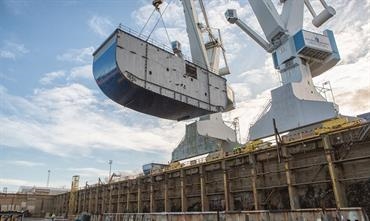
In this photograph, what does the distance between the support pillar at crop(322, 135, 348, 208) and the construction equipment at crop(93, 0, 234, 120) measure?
834cm

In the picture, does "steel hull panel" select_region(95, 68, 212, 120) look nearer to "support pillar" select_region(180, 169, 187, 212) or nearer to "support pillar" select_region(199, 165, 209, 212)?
"support pillar" select_region(199, 165, 209, 212)

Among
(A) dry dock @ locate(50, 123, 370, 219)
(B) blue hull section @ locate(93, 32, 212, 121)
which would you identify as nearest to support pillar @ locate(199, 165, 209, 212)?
(A) dry dock @ locate(50, 123, 370, 219)

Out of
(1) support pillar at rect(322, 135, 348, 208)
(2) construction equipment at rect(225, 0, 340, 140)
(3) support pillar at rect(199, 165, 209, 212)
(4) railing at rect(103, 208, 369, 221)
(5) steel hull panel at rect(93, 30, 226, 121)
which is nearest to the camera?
(4) railing at rect(103, 208, 369, 221)

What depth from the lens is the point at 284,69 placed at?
32000 millimetres

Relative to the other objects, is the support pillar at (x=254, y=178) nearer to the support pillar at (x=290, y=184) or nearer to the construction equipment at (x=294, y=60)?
the support pillar at (x=290, y=184)

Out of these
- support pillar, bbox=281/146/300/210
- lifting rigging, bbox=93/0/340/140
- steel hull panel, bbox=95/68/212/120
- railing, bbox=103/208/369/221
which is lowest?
railing, bbox=103/208/369/221

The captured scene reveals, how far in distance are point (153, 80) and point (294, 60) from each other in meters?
20.1

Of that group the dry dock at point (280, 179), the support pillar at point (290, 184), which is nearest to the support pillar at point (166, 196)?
the dry dock at point (280, 179)

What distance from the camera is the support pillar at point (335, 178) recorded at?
1395 centimetres

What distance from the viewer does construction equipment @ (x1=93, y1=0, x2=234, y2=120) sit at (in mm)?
16266

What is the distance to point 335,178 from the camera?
14281 mm

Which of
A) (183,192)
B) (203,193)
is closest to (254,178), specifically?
(203,193)

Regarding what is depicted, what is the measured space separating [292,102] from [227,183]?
13.4 meters

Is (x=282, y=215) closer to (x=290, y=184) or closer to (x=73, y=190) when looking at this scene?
(x=290, y=184)
